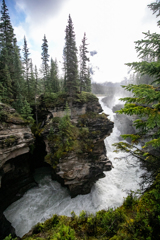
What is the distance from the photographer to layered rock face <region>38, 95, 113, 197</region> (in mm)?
17047

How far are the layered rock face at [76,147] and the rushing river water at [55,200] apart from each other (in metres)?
1.43

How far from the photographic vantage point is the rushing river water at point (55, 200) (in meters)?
14.4

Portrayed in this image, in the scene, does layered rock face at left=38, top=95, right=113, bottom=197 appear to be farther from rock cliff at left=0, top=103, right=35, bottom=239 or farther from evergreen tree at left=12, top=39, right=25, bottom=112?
evergreen tree at left=12, top=39, right=25, bottom=112

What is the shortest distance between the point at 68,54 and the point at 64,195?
24990mm

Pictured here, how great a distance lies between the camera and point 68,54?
20.9 metres

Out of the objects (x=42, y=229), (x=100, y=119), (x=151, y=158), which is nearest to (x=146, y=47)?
(x=151, y=158)

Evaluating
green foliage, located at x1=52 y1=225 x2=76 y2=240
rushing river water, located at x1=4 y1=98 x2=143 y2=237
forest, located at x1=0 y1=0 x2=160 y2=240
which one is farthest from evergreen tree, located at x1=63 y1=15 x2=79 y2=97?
green foliage, located at x1=52 y1=225 x2=76 y2=240

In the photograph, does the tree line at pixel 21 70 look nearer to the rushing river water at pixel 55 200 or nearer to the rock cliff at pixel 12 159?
the rock cliff at pixel 12 159

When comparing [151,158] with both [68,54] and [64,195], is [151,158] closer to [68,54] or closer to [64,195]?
[64,195]

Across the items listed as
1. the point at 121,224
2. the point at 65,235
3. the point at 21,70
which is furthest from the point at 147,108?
the point at 21,70

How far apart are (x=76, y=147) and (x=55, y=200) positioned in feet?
28.5

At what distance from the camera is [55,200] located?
669 inches

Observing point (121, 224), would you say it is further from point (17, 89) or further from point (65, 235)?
point (17, 89)

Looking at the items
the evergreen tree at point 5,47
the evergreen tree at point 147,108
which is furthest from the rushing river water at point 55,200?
the evergreen tree at point 5,47
